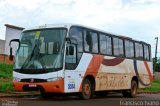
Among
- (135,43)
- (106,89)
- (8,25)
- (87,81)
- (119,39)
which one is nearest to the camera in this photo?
(87,81)

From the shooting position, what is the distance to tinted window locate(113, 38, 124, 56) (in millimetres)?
24812

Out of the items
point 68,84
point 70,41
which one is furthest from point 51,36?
point 68,84

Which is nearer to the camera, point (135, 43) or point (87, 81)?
point (87, 81)

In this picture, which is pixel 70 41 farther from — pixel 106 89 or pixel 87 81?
pixel 106 89

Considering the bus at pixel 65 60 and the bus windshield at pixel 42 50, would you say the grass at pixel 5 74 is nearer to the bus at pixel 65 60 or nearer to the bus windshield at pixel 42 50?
the bus at pixel 65 60

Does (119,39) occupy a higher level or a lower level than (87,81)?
higher

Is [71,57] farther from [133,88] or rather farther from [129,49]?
[133,88]

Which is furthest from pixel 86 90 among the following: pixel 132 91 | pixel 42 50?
pixel 132 91

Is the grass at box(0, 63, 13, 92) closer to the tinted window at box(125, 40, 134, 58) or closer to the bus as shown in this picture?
the tinted window at box(125, 40, 134, 58)

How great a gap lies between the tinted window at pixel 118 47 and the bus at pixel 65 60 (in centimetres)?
21

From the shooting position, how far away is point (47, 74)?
63.4ft

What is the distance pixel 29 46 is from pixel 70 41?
75.4 inches

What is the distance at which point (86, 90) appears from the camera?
2147 cm

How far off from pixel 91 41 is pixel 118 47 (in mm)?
3724
